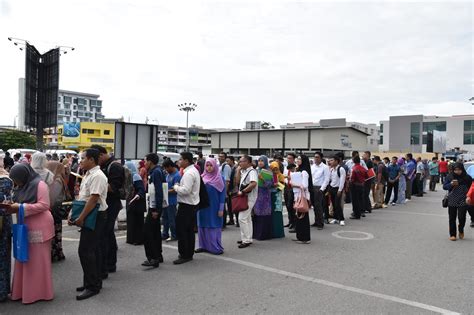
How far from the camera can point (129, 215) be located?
7164 millimetres

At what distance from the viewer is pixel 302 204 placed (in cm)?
763

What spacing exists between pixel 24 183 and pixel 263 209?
191 inches

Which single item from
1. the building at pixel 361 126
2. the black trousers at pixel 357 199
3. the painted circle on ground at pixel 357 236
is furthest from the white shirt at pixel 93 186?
the building at pixel 361 126

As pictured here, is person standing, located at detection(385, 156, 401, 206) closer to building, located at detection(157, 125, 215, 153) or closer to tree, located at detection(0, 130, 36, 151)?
tree, located at detection(0, 130, 36, 151)

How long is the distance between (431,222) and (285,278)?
6.92 m

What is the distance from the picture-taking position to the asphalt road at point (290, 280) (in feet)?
14.2

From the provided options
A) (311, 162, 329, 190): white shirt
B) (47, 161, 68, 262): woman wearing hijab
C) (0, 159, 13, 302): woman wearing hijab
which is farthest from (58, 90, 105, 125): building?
(0, 159, 13, 302): woman wearing hijab

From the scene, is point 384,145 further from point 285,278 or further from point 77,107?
point 77,107

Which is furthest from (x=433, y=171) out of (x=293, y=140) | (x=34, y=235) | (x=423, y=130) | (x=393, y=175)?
(x=423, y=130)

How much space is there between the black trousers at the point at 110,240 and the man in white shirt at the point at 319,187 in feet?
17.2

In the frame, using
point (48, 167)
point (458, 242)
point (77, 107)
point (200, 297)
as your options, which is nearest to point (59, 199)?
point (48, 167)

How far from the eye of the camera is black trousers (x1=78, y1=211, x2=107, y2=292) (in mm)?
4555

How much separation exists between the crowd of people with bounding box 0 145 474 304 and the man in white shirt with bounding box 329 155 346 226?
3cm

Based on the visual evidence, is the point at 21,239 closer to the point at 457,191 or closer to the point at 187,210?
the point at 187,210
